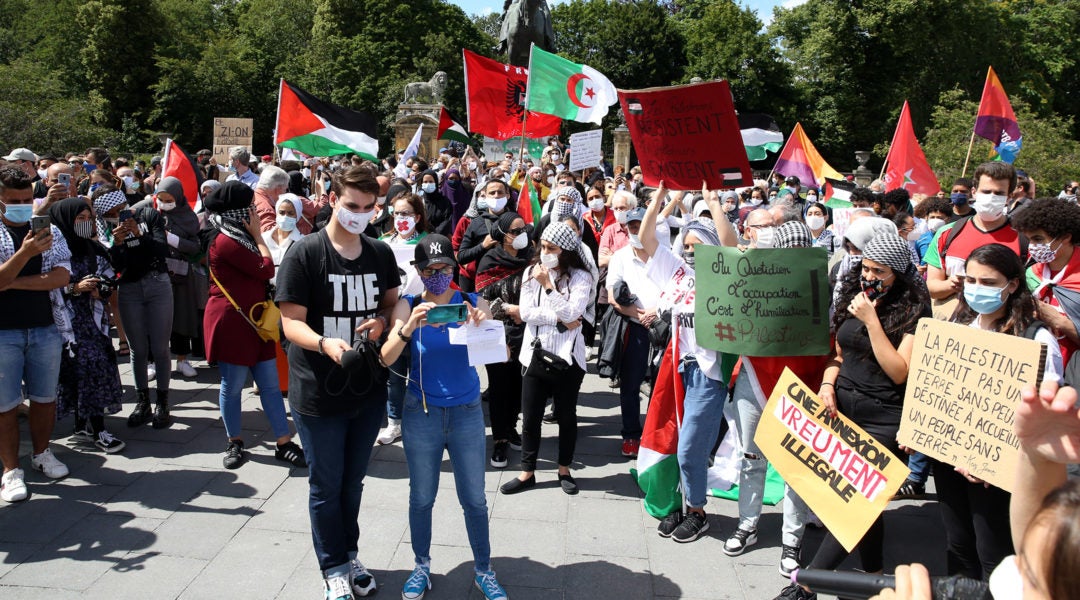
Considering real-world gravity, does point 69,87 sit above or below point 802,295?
above

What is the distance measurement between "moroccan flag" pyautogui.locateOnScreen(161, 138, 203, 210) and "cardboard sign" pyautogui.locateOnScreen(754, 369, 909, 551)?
6.66 m

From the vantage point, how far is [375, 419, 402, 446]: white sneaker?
5.98 metres

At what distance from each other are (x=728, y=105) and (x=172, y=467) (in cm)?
454

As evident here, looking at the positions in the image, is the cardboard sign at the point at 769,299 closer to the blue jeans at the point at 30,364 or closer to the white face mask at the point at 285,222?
the white face mask at the point at 285,222

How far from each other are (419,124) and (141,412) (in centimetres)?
1836

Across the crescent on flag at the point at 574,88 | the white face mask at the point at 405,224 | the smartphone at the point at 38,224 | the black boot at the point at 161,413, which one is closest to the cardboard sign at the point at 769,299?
the white face mask at the point at 405,224

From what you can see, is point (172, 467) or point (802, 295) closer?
point (802, 295)

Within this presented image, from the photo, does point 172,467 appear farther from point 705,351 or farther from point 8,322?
point 705,351

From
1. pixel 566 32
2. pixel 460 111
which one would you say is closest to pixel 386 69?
pixel 460 111

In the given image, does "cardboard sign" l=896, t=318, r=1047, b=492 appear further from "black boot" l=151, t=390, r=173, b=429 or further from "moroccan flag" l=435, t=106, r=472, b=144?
"moroccan flag" l=435, t=106, r=472, b=144

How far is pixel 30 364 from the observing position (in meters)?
4.84

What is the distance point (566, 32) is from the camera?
167 ft

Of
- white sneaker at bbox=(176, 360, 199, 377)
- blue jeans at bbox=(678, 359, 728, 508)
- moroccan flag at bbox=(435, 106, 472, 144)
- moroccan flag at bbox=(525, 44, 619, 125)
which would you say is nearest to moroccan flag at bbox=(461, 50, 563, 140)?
moroccan flag at bbox=(525, 44, 619, 125)

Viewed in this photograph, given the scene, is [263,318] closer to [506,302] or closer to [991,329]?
[506,302]
